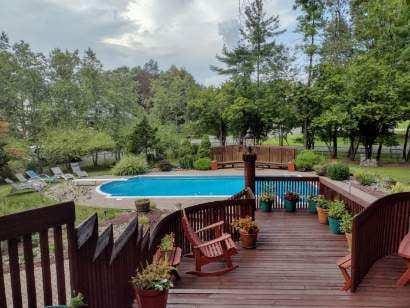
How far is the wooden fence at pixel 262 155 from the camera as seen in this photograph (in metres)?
17.9

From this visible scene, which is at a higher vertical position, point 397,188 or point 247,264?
point 397,188

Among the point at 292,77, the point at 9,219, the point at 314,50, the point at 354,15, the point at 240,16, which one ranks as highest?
the point at 354,15

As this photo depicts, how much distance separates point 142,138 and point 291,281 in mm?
16035

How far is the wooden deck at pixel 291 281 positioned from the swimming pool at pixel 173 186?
802 centimetres

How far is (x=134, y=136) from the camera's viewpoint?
19.5 m

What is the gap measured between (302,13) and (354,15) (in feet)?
10.7

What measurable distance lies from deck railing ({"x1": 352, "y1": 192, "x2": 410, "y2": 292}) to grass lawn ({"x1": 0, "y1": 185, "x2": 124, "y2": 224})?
7.22 metres

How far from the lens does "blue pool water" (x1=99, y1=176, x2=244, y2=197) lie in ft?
48.7

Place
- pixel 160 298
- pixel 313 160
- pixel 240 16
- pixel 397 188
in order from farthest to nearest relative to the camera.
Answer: pixel 313 160 < pixel 397 188 < pixel 240 16 < pixel 160 298

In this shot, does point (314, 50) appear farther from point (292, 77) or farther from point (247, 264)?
point (247, 264)

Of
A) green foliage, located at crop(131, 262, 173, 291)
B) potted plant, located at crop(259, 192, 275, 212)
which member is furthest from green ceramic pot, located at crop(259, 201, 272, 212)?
green foliage, located at crop(131, 262, 173, 291)

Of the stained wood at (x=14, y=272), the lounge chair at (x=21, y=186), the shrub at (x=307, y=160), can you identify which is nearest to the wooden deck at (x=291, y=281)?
the stained wood at (x=14, y=272)

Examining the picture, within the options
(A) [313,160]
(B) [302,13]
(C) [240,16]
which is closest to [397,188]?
(C) [240,16]

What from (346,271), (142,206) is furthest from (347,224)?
(142,206)
